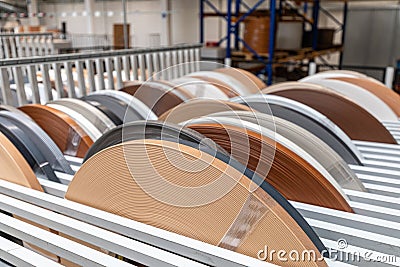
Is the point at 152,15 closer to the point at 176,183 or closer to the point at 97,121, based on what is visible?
the point at 97,121

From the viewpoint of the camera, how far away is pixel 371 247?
72 cm

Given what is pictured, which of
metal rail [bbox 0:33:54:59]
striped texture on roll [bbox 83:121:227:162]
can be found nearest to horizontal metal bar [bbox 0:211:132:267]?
striped texture on roll [bbox 83:121:227:162]

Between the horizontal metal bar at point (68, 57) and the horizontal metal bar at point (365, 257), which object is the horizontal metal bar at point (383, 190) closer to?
the horizontal metal bar at point (365, 257)

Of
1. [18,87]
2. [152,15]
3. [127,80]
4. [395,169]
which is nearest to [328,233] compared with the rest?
[395,169]

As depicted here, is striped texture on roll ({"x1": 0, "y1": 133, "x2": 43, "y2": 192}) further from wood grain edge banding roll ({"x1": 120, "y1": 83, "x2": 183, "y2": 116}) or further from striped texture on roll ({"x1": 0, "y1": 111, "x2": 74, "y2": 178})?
wood grain edge banding roll ({"x1": 120, "y1": 83, "x2": 183, "y2": 116})

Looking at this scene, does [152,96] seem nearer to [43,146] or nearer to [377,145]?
[43,146]

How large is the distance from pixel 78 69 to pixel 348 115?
1.49 m

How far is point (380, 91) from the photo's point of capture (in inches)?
74.0

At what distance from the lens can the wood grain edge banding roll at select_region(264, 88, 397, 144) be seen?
55.7 inches

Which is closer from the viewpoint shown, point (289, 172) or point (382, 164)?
point (289, 172)

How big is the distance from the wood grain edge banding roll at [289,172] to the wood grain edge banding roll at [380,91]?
46.5 inches

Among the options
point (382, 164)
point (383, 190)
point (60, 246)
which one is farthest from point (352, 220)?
point (60, 246)

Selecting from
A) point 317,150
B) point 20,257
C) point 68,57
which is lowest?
point 20,257

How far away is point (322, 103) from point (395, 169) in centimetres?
40
